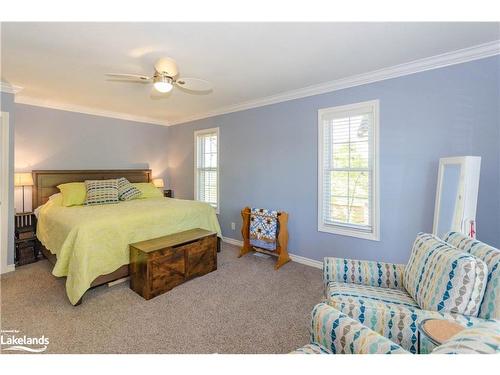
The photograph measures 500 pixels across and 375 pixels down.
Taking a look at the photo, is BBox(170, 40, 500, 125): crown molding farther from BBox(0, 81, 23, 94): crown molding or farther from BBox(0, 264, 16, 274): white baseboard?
BBox(0, 264, 16, 274): white baseboard

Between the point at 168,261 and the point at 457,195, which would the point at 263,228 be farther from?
the point at 457,195

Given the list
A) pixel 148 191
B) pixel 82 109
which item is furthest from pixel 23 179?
pixel 148 191

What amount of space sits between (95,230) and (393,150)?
3.32 m

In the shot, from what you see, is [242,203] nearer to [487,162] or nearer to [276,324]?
[276,324]

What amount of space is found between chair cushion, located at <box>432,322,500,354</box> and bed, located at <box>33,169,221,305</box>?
2736 millimetres

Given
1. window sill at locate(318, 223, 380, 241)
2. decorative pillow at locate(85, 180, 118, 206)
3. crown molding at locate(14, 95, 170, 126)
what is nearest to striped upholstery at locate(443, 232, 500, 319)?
window sill at locate(318, 223, 380, 241)

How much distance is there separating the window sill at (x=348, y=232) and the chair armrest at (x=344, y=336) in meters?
1.85

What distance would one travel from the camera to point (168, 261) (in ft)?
8.61

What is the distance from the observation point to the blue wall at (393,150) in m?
2.23

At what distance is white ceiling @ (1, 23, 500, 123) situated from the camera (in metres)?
1.89

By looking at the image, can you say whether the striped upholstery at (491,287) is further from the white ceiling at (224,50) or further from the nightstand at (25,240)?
the nightstand at (25,240)

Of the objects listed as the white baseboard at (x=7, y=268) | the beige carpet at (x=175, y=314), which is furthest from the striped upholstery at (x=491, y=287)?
the white baseboard at (x=7, y=268)
